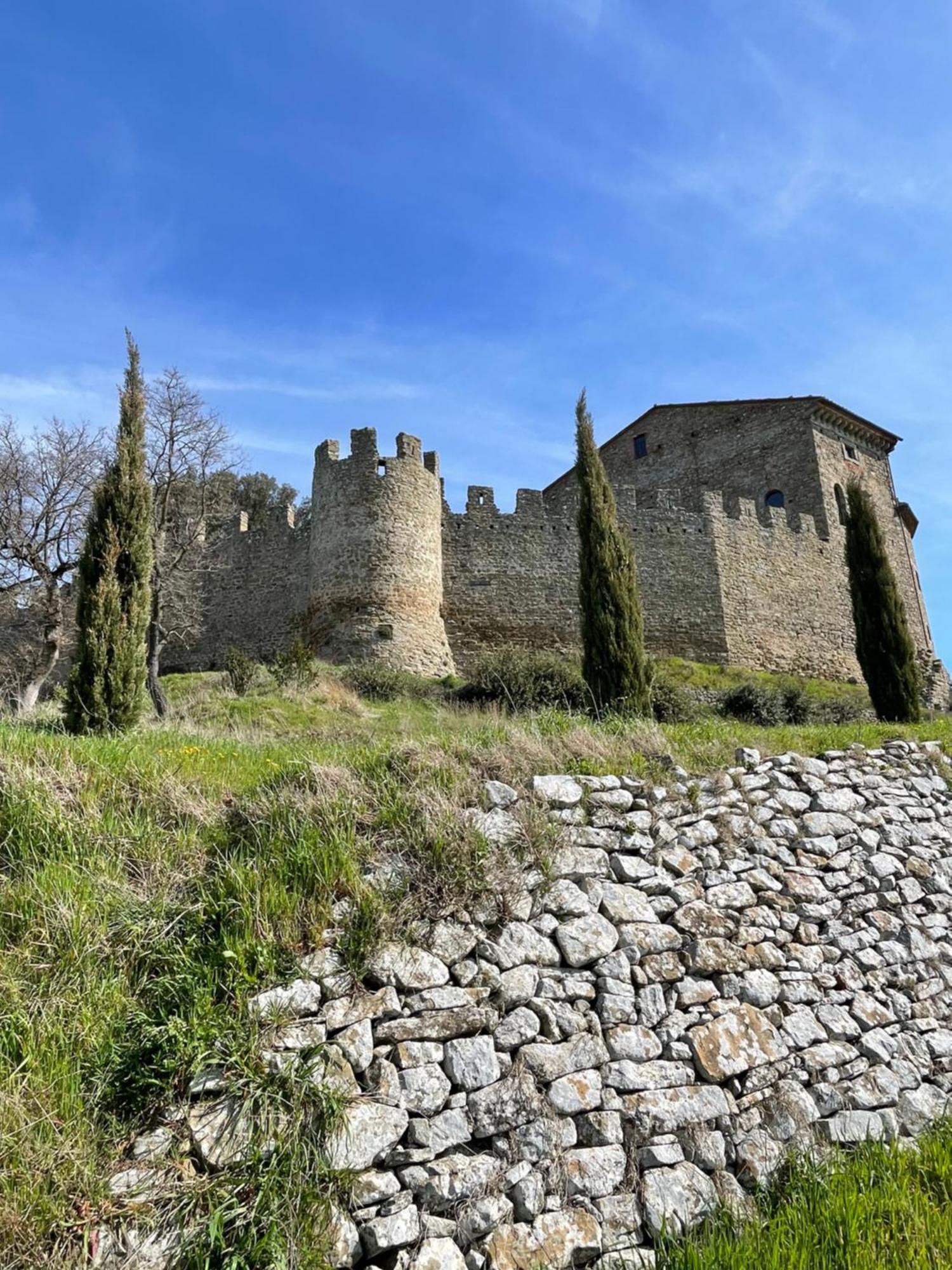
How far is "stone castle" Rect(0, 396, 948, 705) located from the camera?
1895cm

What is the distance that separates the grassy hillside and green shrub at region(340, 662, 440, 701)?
8.38m

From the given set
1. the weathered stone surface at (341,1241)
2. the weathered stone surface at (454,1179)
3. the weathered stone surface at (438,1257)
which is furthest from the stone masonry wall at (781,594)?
the weathered stone surface at (341,1241)

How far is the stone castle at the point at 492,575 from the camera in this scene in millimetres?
18938

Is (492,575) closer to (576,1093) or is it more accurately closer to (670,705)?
(670,705)

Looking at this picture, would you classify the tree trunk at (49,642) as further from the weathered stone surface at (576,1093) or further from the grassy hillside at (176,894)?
the weathered stone surface at (576,1093)

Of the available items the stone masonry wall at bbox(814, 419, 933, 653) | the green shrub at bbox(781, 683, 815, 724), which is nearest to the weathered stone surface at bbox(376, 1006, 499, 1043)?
the green shrub at bbox(781, 683, 815, 724)

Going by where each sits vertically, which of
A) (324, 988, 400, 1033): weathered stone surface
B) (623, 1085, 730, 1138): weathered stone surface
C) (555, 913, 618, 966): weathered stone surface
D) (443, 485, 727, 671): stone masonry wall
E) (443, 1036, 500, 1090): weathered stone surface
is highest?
(443, 485, 727, 671): stone masonry wall

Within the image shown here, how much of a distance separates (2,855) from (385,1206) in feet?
10.5

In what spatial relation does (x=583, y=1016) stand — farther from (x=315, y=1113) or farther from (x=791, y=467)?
(x=791, y=467)

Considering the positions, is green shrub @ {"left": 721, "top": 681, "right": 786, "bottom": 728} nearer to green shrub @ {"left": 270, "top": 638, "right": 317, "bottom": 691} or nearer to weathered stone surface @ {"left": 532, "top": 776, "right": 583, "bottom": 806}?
green shrub @ {"left": 270, "top": 638, "right": 317, "bottom": 691}

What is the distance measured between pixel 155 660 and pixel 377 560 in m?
5.44

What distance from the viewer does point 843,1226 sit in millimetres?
4078

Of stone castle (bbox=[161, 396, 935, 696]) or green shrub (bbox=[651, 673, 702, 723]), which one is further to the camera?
stone castle (bbox=[161, 396, 935, 696])

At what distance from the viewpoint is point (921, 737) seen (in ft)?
32.7
